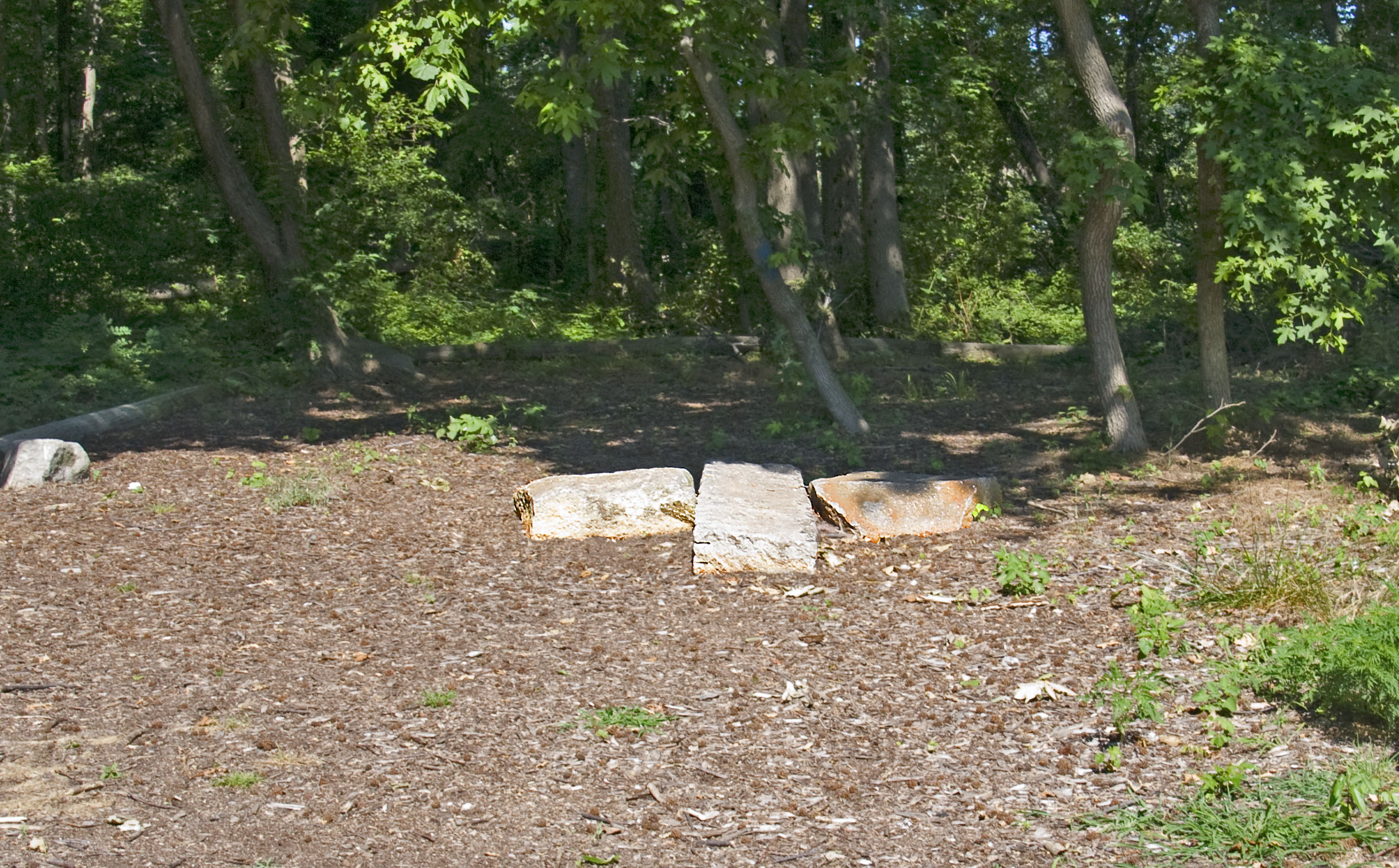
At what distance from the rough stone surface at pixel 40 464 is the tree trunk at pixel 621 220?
12.2 m

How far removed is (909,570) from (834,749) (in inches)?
86.4

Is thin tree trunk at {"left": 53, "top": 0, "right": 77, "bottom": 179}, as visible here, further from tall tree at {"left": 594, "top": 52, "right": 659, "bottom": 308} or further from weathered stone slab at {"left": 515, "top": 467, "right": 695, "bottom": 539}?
weathered stone slab at {"left": 515, "top": 467, "right": 695, "bottom": 539}

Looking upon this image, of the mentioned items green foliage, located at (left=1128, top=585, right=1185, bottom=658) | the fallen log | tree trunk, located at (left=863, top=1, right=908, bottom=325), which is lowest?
green foliage, located at (left=1128, top=585, right=1185, bottom=658)

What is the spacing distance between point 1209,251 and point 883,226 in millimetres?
10105

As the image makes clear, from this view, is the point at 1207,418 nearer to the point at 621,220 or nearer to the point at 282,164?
the point at 282,164

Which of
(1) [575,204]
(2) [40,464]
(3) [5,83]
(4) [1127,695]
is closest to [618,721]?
(4) [1127,695]

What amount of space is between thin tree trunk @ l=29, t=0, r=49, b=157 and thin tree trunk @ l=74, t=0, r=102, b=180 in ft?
1.93

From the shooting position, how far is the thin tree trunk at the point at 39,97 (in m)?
21.5

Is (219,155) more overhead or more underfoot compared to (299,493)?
more overhead

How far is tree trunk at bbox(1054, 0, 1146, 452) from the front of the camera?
8414mm

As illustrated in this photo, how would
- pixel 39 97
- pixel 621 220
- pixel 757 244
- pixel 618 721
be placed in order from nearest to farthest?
pixel 618 721 < pixel 757 244 < pixel 621 220 < pixel 39 97

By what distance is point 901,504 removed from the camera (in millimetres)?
7004

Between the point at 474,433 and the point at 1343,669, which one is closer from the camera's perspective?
the point at 1343,669

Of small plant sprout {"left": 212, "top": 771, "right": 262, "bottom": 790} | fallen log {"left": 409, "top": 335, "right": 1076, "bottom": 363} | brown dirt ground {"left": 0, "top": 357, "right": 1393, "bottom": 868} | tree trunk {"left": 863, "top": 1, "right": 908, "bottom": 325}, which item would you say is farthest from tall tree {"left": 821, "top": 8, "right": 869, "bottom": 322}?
small plant sprout {"left": 212, "top": 771, "right": 262, "bottom": 790}
